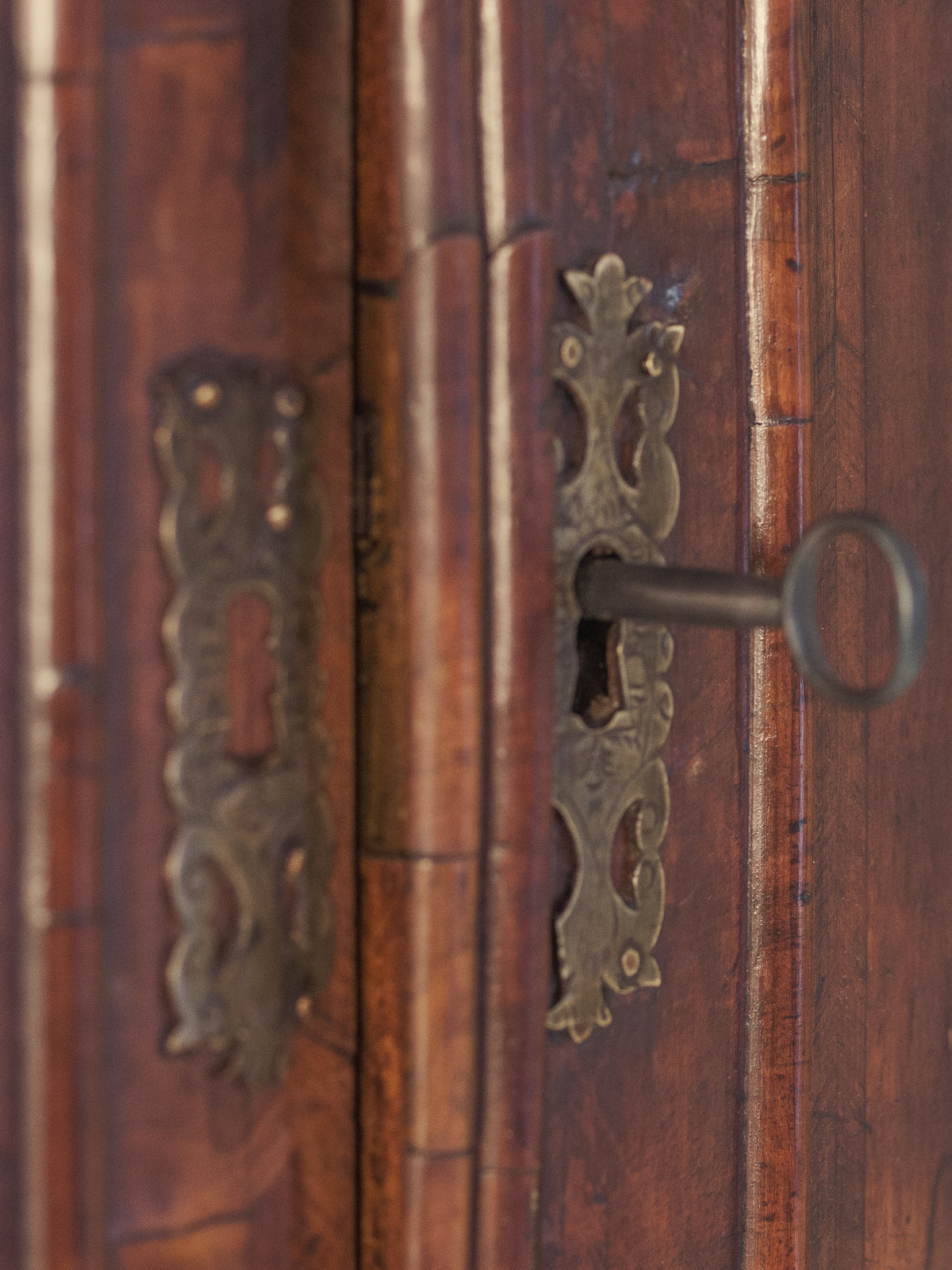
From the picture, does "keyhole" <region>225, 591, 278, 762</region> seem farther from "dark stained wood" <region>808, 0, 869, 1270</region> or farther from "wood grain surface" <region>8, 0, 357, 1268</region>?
"dark stained wood" <region>808, 0, 869, 1270</region>

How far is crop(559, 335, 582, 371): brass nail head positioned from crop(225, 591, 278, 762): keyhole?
0.17 m

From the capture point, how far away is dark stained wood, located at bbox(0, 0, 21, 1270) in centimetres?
51

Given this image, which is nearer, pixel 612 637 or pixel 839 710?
pixel 612 637

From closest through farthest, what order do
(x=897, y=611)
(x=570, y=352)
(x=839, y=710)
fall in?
(x=897, y=611) < (x=570, y=352) < (x=839, y=710)

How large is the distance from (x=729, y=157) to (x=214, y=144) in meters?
0.26

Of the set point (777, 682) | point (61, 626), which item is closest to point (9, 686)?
point (61, 626)

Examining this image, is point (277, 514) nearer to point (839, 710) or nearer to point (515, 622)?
point (515, 622)

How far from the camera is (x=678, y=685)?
0.65 m

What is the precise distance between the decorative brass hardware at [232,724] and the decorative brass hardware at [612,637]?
0.11 metres

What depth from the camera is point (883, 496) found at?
30.1 inches

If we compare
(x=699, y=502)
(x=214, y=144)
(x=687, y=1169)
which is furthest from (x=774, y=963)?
(x=214, y=144)

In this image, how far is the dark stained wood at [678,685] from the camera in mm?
620

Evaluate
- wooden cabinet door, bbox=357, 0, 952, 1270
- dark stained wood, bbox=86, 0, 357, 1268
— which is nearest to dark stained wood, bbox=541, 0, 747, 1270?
wooden cabinet door, bbox=357, 0, 952, 1270

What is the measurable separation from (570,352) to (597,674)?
145mm
